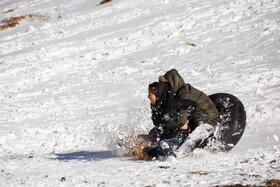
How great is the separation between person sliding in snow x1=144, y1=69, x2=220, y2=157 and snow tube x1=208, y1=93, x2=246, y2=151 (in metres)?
0.13

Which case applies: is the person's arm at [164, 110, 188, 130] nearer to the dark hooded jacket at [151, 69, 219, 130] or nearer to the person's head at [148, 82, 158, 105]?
the dark hooded jacket at [151, 69, 219, 130]

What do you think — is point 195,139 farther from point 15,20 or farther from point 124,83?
point 15,20

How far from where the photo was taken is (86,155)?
6.25m

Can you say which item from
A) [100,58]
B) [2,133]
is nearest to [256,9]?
[100,58]

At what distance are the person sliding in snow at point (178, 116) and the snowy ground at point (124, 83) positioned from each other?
28 centimetres

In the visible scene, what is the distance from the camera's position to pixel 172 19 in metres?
15.7

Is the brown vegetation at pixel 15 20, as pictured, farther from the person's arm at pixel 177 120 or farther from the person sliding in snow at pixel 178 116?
the person's arm at pixel 177 120

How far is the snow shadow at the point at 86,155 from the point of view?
19.5 ft

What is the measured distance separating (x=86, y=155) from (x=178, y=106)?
6.80 feet

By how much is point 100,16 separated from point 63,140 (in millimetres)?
12754

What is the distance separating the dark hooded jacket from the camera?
5.19 metres

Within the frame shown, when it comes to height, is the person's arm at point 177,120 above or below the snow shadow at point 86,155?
above

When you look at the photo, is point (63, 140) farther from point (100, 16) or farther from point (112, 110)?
point (100, 16)

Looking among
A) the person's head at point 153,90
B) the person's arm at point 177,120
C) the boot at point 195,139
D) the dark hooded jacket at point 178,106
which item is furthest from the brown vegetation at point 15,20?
the boot at point 195,139
